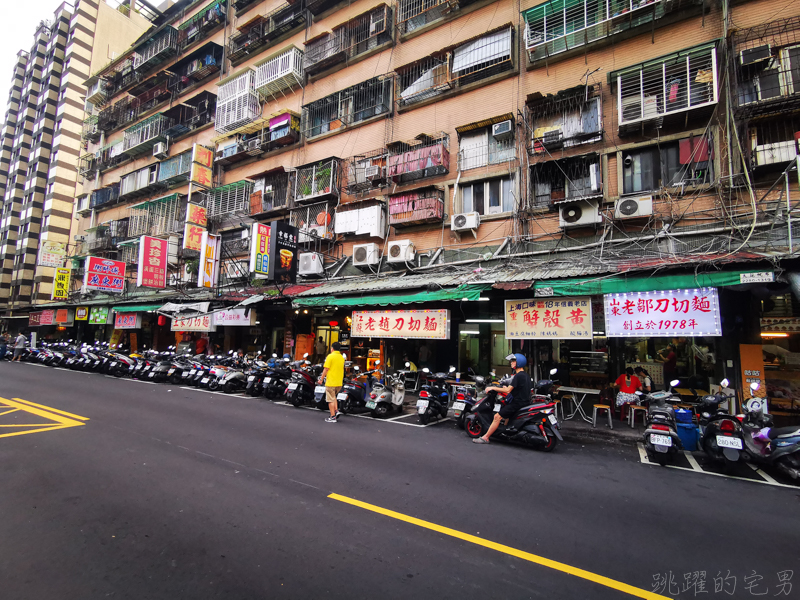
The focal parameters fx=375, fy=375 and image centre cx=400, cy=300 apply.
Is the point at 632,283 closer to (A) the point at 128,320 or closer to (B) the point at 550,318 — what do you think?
(B) the point at 550,318

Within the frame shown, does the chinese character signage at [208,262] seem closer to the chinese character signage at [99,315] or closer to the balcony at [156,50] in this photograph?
the chinese character signage at [99,315]

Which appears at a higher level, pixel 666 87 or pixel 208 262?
pixel 666 87

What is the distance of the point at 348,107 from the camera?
17.8 m

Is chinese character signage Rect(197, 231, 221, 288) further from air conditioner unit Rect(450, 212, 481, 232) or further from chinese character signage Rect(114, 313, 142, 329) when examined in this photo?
air conditioner unit Rect(450, 212, 481, 232)

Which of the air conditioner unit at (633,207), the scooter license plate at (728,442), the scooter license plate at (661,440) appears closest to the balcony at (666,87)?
the air conditioner unit at (633,207)

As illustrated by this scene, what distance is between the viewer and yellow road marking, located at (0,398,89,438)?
709 cm

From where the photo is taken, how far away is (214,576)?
2963 mm

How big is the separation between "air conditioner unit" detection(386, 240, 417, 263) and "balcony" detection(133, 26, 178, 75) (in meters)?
25.8

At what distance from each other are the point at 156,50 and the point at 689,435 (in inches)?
1521

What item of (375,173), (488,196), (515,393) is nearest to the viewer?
(515,393)

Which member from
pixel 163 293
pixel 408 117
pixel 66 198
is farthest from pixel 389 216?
pixel 66 198

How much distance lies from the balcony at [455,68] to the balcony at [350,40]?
2.55 m

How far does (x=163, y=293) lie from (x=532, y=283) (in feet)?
76.0

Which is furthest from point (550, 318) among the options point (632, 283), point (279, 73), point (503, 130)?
point (279, 73)
